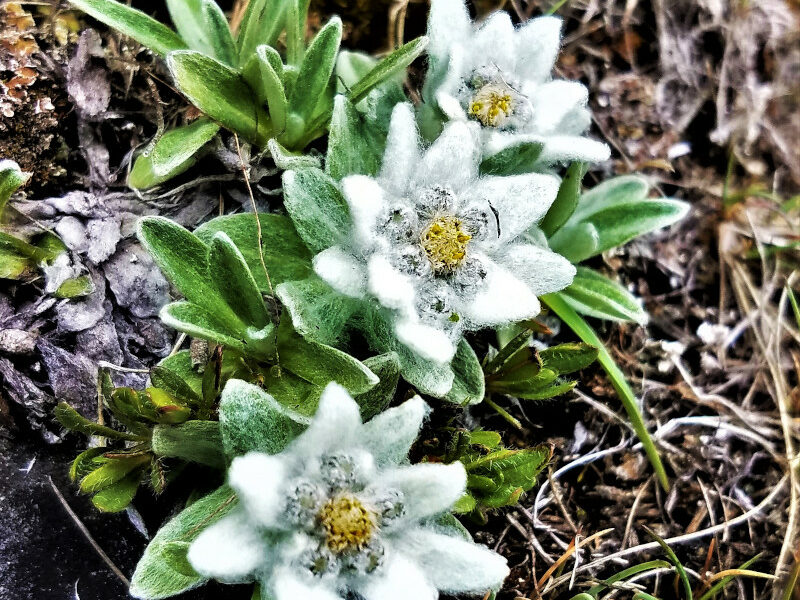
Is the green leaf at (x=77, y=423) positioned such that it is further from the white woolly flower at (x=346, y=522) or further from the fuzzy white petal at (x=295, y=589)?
the fuzzy white petal at (x=295, y=589)

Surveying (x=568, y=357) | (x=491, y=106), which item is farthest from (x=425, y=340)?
(x=491, y=106)

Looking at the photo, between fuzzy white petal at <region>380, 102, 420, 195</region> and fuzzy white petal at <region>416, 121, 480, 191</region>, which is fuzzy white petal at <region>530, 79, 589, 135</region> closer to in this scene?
fuzzy white petal at <region>416, 121, 480, 191</region>

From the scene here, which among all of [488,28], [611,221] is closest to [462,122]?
[488,28]

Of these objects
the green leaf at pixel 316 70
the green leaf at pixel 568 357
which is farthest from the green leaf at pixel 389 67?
the green leaf at pixel 568 357

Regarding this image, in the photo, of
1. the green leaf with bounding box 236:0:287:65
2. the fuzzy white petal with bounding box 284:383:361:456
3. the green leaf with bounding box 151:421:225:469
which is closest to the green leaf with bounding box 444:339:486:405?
the fuzzy white petal with bounding box 284:383:361:456

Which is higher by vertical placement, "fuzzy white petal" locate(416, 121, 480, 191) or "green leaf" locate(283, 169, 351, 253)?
"fuzzy white petal" locate(416, 121, 480, 191)

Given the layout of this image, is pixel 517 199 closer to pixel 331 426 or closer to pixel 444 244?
pixel 444 244

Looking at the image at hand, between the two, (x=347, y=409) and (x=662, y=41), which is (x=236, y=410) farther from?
(x=662, y=41)
